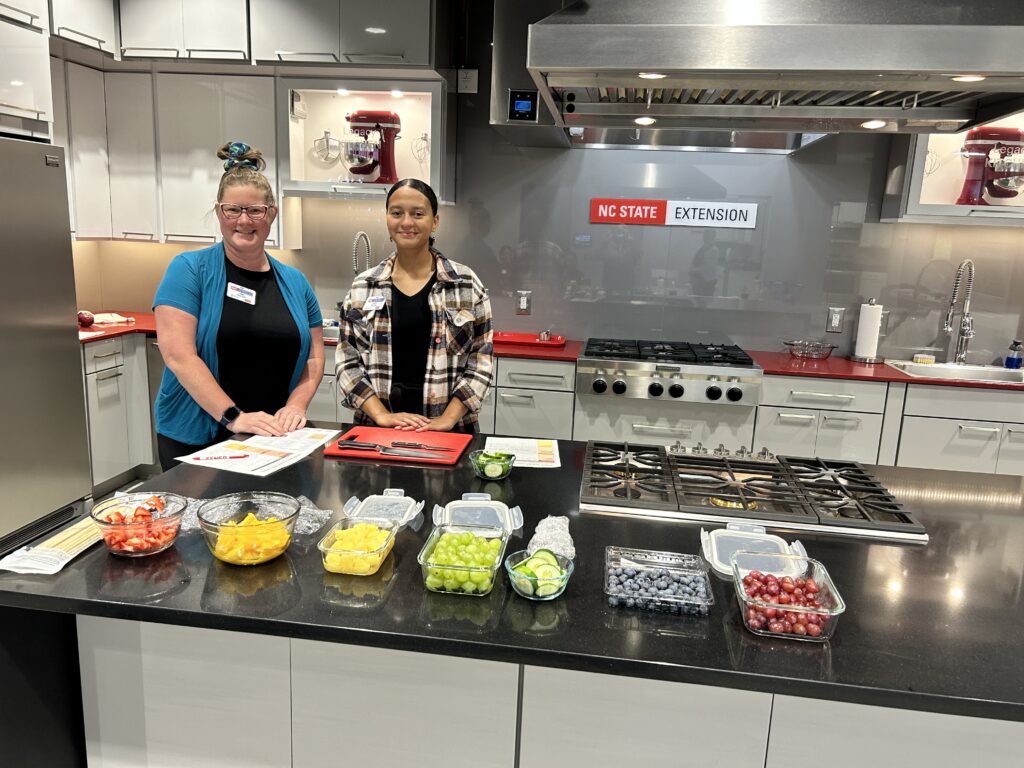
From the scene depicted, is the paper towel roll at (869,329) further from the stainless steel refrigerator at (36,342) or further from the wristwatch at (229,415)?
the stainless steel refrigerator at (36,342)

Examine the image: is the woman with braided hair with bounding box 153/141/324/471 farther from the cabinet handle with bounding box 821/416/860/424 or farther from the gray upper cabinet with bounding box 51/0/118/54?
the cabinet handle with bounding box 821/416/860/424

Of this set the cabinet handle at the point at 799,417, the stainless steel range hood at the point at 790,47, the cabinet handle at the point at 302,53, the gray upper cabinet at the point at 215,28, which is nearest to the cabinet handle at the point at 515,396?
the cabinet handle at the point at 799,417

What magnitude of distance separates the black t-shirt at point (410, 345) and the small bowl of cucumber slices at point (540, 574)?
1317 millimetres

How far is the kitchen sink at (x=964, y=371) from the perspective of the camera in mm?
3725

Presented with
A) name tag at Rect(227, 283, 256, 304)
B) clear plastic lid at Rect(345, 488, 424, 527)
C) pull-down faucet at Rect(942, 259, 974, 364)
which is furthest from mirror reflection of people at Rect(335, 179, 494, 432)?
pull-down faucet at Rect(942, 259, 974, 364)

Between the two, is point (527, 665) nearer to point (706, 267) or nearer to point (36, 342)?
point (36, 342)

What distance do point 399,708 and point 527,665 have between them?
0.86 ft

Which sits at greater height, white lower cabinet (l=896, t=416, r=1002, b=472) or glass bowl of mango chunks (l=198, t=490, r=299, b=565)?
glass bowl of mango chunks (l=198, t=490, r=299, b=565)

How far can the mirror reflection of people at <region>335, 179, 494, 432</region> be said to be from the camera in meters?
2.43

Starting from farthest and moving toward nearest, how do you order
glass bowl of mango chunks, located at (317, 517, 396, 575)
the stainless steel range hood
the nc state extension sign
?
the nc state extension sign
the stainless steel range hood
glass bowl of mango chunks, located at (317, 517, 396, 575)

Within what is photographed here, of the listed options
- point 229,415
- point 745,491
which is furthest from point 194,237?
point 745,491

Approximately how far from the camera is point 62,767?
4.62 feet

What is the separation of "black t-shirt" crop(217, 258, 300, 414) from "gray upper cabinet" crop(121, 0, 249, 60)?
1.95 metres

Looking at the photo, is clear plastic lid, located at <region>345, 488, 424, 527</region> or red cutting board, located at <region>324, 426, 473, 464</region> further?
red cutting board, located at <region>324, 426, 473, 464</region>
